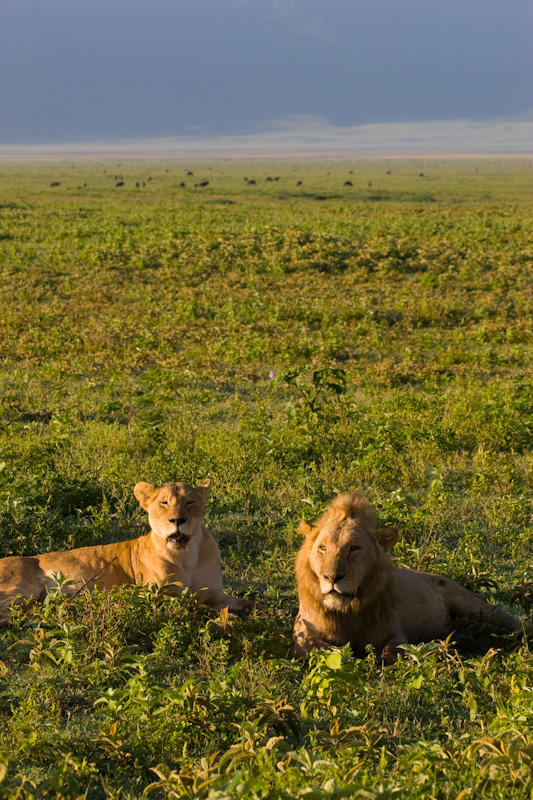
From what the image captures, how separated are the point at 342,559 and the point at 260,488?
10.3ft

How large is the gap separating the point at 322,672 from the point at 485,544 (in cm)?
309

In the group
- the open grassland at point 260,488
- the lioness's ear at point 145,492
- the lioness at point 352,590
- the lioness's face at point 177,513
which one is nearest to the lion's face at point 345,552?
the lioness at point 352,590

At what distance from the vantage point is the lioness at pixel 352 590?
425cm

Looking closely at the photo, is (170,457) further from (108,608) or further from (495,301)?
(495,301)

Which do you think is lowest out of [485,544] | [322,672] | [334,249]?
[485,544]

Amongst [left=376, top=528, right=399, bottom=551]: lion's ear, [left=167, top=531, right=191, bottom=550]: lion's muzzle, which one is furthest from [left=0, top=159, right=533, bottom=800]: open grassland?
[left=376, top=528, right=399, bottom=551]: lion's ear

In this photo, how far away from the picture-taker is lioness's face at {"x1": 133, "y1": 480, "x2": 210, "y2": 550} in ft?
15.9

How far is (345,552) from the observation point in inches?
167

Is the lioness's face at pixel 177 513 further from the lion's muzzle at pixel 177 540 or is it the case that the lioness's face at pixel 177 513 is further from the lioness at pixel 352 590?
the lioness at pixel 352 590

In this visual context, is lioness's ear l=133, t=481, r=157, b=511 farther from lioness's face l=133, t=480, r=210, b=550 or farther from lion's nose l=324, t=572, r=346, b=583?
lion's nose l=324, t=572, r=346, b=583

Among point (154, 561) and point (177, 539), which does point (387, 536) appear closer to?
point (177, 539)

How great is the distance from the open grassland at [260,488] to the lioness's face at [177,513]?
40 centimetres

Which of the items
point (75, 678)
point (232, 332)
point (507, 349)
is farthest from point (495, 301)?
point (75, 678)

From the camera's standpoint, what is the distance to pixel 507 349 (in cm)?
1346
